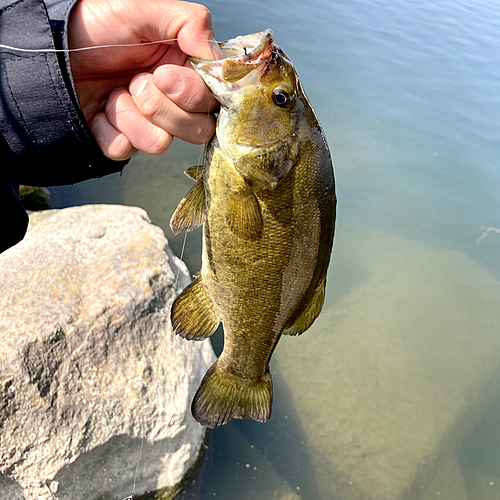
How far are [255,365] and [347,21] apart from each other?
10360mm

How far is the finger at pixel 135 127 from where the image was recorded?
65.5 inches

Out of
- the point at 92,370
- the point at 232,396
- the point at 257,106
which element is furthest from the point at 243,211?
the point at 92,370

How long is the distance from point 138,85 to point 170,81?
0.20 meters

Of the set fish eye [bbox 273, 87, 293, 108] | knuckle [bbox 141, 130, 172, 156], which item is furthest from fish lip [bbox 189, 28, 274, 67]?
knuckle [bbox 141, 130, 172, 156]

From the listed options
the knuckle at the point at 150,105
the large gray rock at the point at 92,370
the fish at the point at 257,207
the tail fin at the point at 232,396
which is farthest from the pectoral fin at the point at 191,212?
the large gray rock at the point at 92,370

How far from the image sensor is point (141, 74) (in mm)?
1637

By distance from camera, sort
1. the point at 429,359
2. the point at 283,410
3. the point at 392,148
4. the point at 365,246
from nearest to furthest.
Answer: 1. the point at 283,410
2. the point at 429,359
3. the point at 365,246
4. the point at 392,148

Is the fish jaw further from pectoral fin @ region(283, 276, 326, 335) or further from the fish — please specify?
pectoral fin @ region(283, 276, 326, 335)

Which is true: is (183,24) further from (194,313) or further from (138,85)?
(194,313)

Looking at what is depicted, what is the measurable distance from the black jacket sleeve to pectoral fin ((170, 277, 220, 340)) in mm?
718

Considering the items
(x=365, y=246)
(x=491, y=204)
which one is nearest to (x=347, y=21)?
(x=491, y=204)

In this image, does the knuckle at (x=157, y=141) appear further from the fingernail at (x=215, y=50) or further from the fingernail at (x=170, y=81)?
the fingernail at (x=215, y=50)

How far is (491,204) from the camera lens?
263 inches

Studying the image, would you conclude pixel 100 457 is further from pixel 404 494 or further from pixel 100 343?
pixel 404 494
